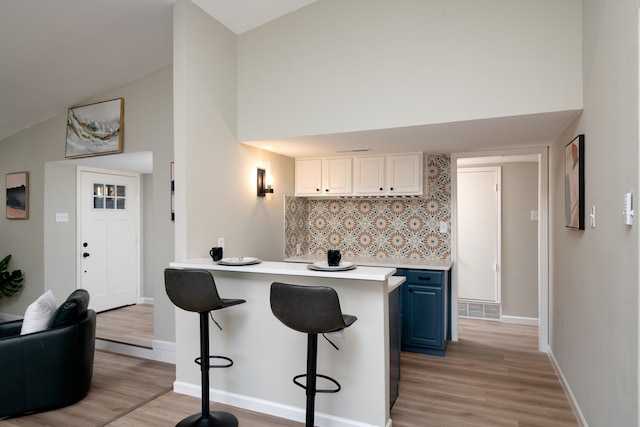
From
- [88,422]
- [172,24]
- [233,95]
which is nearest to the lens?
[88,422]

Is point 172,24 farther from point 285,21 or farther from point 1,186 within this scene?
point 1,186

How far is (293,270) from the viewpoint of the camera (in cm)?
261

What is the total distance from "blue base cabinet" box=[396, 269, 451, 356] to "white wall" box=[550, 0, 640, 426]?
112cm

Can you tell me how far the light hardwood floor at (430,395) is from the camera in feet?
8.80

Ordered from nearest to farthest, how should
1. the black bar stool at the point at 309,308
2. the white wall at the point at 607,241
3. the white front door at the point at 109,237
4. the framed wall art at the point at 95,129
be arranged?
1. the white wall at the point at 607,241
2. the black bar stool at the point at 309,308
3. the framed wall art at the point at 95,129
4. the white front door at the point at 109,237

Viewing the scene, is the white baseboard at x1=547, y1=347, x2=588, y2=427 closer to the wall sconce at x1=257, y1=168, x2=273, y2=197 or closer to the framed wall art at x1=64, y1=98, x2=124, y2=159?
the wall sconce at x1=257, y1=168, x2=273, y2=197

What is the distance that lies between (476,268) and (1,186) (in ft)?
21.3

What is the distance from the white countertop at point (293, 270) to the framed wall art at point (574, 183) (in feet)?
4.21

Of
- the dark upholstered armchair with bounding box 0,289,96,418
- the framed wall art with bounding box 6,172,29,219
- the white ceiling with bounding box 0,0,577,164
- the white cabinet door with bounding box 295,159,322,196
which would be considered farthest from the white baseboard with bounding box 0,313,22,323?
the white cabinet door with bounding box 295,159,322,196

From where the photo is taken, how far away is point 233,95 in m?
3.54

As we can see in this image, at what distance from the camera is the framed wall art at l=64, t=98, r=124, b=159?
4.12 meters

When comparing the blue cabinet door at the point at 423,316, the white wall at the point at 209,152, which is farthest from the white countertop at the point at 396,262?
the white wall at the point at 209,152

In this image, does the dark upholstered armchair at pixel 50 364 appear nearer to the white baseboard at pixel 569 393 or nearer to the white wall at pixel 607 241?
the white wall at pixel 607 241

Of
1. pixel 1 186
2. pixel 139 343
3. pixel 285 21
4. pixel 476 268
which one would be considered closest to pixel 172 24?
pixel 285 21
